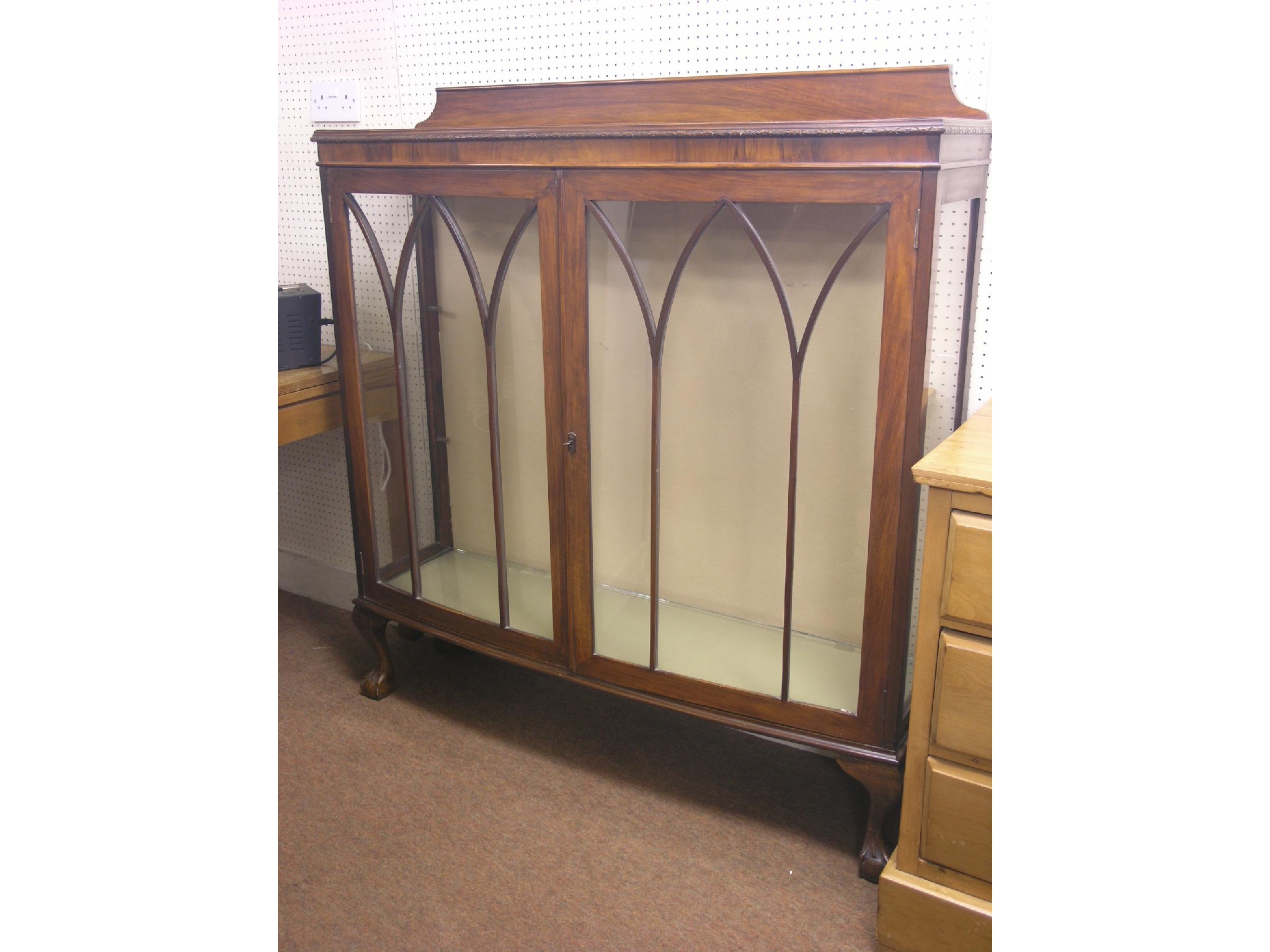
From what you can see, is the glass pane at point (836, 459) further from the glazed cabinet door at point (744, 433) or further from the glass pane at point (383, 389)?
the glass pane at point (383, 389)

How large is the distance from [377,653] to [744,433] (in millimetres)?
1090

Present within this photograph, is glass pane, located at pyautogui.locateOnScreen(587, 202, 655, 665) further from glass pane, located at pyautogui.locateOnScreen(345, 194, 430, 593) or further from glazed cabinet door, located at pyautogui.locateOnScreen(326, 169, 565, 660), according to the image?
glass pane, located at pyautogui.locateOnScreen(345, 194, 430, 593)

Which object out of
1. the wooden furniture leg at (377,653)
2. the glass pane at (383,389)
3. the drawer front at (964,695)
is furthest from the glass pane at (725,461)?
the wooden furniture leg at (377,653)

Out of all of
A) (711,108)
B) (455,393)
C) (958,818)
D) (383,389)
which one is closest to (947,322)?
(711,108)

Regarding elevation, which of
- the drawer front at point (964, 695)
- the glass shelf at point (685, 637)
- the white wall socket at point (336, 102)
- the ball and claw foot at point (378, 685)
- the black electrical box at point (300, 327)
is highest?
the white wall socket at point (336, 102)

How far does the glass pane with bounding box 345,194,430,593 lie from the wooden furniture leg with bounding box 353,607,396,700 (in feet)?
0.42

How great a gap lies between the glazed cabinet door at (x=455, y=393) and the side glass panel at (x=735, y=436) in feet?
0.40

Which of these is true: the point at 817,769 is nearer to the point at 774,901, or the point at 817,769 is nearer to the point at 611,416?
the point at 774,901

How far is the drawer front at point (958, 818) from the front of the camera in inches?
51.6

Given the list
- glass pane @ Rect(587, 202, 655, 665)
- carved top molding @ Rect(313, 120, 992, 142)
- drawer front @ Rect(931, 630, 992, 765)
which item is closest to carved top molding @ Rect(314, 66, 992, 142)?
carved top molding @ Rect(313, 120, 992, 142)

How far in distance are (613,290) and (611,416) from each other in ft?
0.70

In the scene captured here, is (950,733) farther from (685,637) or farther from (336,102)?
(336,102)

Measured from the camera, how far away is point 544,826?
172cm

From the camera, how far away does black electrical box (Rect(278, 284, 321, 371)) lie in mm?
2080
